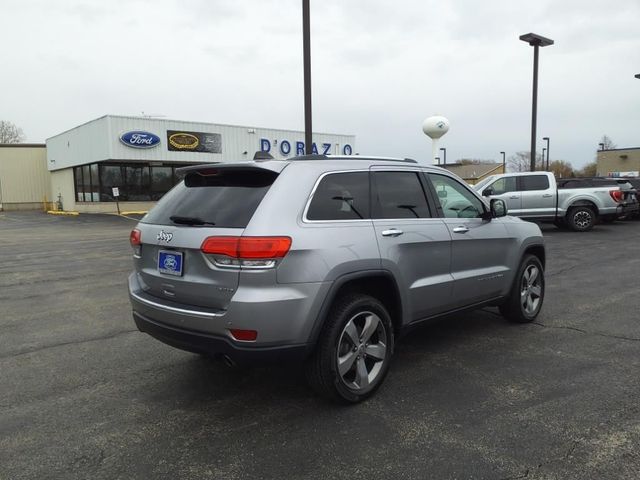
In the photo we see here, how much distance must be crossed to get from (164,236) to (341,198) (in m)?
1.27

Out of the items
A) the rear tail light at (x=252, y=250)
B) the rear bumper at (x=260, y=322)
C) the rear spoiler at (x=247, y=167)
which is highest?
the rear spoiler at (x=247, y=167)

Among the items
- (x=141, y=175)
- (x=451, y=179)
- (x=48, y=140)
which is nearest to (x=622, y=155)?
(x=141, y=175)

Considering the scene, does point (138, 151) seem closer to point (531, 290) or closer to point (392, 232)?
point (531, 290)

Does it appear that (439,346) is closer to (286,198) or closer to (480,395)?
(480,395)

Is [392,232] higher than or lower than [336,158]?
lower

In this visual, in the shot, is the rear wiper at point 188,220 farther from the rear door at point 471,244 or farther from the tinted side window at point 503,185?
the tinted side window at point 503,185

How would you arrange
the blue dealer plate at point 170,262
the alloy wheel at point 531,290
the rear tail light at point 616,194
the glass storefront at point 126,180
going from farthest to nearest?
1. the glass storefront at point 126,180
2. the rear tail light at point 616,194
3. the alloy wheel at point 531,290
4. the blue dealer plate at point 170,262

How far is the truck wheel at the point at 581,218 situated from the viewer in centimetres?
1550

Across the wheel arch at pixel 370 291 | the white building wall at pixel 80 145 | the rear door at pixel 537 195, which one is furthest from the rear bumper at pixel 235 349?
the white building wall at pixel 80 145

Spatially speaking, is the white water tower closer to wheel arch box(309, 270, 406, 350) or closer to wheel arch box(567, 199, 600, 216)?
wheel arch box(567, 199, 600, 216)

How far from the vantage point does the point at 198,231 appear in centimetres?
332

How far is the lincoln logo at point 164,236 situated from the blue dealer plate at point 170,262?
79 millimetres

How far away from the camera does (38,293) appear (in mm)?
7496

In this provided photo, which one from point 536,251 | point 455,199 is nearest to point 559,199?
point 536,251
